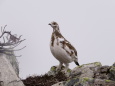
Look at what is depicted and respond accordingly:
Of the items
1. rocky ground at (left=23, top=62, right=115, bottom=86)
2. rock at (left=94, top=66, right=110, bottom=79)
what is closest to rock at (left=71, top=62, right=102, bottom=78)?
rocky ground at (left=23, top=62, right=115, bottom=86)

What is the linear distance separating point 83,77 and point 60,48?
688 centimetres

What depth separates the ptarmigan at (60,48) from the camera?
16.4 m

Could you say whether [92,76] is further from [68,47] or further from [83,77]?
[68,47]

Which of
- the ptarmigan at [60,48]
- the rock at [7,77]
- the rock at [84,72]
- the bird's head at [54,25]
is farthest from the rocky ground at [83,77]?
the bird's head at [54,25]

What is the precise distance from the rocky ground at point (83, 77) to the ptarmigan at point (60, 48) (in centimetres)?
113

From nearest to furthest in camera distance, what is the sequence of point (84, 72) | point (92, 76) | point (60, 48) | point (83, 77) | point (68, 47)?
point (83, 77) < point (92, 76) < point (84, 72) < point (60, 48) < point (68, 47)

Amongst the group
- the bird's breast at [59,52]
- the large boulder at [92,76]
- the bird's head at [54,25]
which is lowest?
the large boulder at [92,76]

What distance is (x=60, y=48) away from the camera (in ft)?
53.9

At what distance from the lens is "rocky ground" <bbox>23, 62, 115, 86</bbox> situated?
9.35 meters

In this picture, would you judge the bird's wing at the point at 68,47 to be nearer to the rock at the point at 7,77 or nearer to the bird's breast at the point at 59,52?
the bird's breast at the point at 59,52

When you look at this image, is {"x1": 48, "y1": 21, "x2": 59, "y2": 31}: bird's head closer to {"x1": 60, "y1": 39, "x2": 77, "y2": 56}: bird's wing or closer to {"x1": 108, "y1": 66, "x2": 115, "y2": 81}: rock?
{"x1": 60, "y1": 39, "x2": 77, "y2": 56}: bird's wing

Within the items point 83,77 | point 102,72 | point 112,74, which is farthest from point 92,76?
point 83,77

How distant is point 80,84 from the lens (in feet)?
30.2

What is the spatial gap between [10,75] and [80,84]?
4.93 meters
